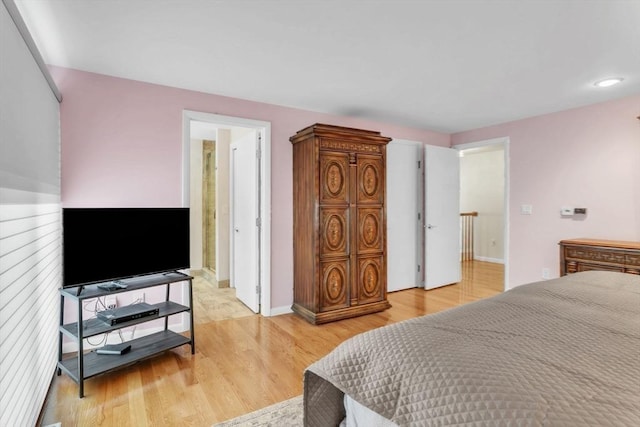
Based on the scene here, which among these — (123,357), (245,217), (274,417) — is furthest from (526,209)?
(123,357)

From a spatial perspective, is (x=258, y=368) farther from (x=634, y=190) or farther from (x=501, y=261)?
(x=501, y=261)

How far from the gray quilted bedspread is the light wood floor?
1.04m

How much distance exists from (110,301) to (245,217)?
5.44 ft

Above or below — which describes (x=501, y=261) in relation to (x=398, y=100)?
below

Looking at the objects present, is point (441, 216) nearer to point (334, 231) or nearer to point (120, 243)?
point (334, 231)

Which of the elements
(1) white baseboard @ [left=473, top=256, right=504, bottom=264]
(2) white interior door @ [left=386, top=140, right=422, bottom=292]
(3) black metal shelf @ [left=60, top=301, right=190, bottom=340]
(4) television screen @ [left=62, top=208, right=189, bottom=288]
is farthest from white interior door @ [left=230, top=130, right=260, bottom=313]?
(1) white baseboard @ [left=473, top=256, right=504, bottom=264]

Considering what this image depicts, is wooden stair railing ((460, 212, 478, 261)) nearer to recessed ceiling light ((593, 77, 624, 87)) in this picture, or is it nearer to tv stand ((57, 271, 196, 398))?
recessed ceiling light ((593, 77, 624, 87))

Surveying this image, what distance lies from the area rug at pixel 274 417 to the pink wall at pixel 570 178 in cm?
371

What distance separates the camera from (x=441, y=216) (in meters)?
5.02

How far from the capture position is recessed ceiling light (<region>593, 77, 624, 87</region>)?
3.02 metres

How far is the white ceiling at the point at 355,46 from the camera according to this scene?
194cm

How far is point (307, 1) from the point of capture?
1.86 meters

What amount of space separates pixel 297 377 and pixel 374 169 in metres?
2.34

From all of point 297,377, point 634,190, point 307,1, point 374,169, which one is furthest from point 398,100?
point 297,377
